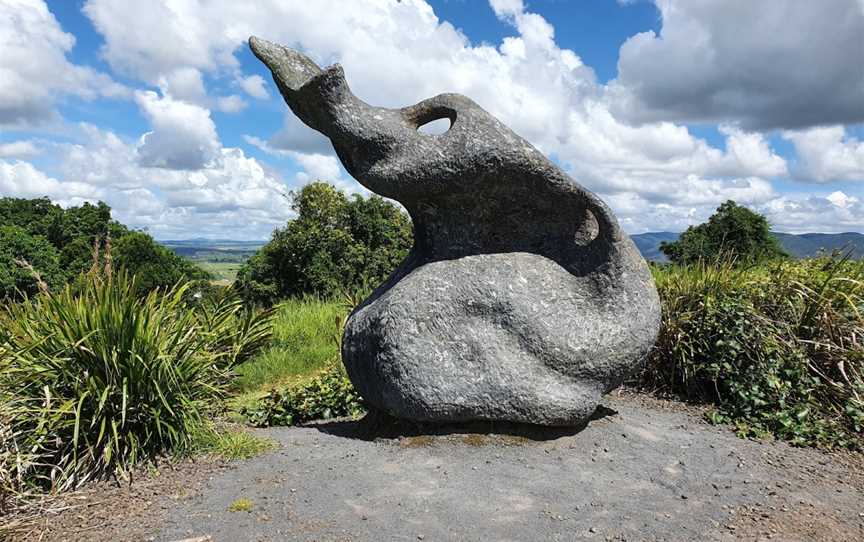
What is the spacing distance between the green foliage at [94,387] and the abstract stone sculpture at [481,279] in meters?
1.44

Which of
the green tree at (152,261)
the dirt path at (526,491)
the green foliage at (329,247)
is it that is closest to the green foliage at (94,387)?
the dirt path at (526,491)

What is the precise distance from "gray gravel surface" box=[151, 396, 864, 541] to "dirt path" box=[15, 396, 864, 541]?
1 cm

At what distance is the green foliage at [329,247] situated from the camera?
20.8 m

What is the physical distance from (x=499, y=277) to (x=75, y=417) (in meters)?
3.32

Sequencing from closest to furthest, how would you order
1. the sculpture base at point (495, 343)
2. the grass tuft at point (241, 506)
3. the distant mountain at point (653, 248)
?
the grass tuft at point (241, 506), the sculpture base at point (495, 343), the distant mountain at point (653, 248)

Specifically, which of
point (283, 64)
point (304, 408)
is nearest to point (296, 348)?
point (304, 408)

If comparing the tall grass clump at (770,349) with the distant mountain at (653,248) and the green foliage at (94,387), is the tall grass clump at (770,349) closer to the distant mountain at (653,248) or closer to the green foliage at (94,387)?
the distant mountain at (653,248)

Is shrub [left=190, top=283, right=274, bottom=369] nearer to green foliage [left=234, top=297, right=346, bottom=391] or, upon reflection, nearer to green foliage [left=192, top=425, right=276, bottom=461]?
green foliage [left=192, top=425, right=276, bottom=461]

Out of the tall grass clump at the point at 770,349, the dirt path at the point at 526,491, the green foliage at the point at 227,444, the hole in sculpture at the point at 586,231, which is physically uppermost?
the hole in sculpture at the point at 586,231

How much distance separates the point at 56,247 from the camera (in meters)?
29.8

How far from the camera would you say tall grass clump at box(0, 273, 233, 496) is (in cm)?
445

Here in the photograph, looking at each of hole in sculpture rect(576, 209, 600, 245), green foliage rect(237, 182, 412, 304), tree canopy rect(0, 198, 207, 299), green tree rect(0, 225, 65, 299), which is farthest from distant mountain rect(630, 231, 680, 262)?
green tree rect(0, 225, 65, 299)

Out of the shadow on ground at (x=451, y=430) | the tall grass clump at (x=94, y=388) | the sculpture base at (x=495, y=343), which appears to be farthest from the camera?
the shadow on ground at (x=451, y=430)

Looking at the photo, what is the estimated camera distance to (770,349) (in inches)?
259
